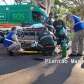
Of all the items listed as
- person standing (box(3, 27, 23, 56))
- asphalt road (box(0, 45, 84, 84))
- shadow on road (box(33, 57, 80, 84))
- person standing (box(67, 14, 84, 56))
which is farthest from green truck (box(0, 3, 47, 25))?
shadow on road (box(33, 57, 80, 84))

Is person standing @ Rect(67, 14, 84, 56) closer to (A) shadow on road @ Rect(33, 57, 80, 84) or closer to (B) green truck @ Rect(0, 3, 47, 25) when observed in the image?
(A) shadow on road @ Rect(33, 57, 80, 84)

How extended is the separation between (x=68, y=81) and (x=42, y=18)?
11015 millimetres

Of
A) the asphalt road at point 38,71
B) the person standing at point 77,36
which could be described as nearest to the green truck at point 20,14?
the person standing at point 77,36

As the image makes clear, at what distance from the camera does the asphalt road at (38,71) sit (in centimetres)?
953

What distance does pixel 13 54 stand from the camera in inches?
601

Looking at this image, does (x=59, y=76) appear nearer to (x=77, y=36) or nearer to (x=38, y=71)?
(x=38, y=71)

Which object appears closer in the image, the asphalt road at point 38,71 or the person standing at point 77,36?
the asphalt road at point 38,71

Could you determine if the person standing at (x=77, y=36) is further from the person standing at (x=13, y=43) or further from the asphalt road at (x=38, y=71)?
the person standing at (x=13, y=43)

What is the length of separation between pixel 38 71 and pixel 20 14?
8940 millimetres

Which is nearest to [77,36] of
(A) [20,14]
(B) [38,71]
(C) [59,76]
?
(B) [38,71]

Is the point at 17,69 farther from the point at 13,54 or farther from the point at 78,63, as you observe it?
the point at 13,54

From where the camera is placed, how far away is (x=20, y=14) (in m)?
19.5

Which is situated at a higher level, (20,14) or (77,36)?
(20,14)

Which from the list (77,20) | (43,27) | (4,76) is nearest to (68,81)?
(4,76)
